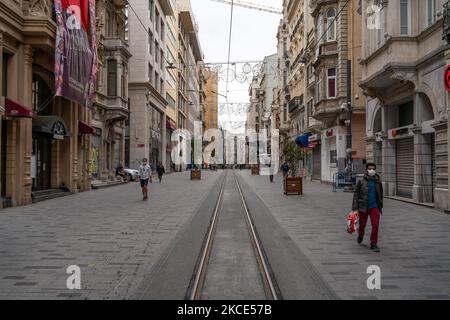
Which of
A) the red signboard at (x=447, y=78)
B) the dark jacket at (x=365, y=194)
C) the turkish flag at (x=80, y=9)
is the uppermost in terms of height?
the turkish flag at (x=80, y=9)

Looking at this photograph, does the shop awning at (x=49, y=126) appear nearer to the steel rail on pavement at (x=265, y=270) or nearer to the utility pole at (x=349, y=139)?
the steel rail on pavement at (x=265, y=270)

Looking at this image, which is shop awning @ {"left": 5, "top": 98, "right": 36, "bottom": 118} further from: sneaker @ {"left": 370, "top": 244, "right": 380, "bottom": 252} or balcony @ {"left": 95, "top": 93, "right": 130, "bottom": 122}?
balcony @ {"left": 95, "top": 93, "right": 130, "bottom": 122}

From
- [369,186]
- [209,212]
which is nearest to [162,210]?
[209,212]

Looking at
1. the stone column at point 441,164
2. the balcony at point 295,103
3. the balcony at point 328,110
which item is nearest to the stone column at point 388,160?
the stone column at point 441,164

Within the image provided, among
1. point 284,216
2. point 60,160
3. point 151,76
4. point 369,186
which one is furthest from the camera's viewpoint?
point 151,76

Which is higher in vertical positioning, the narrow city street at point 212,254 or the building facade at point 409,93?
the building facade at point 409,93

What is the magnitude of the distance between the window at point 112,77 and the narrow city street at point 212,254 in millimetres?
19946

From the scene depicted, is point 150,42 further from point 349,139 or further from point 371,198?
point 371,198

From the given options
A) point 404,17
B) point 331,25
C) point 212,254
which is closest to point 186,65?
point 331,25

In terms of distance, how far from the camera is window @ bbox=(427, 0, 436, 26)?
17.0 m

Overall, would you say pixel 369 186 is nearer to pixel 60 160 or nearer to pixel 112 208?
pixel 112 208

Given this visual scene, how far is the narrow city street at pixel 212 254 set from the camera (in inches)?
242

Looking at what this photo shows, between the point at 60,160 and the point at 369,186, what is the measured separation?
18371 millimetres

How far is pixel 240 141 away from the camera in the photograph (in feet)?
472
